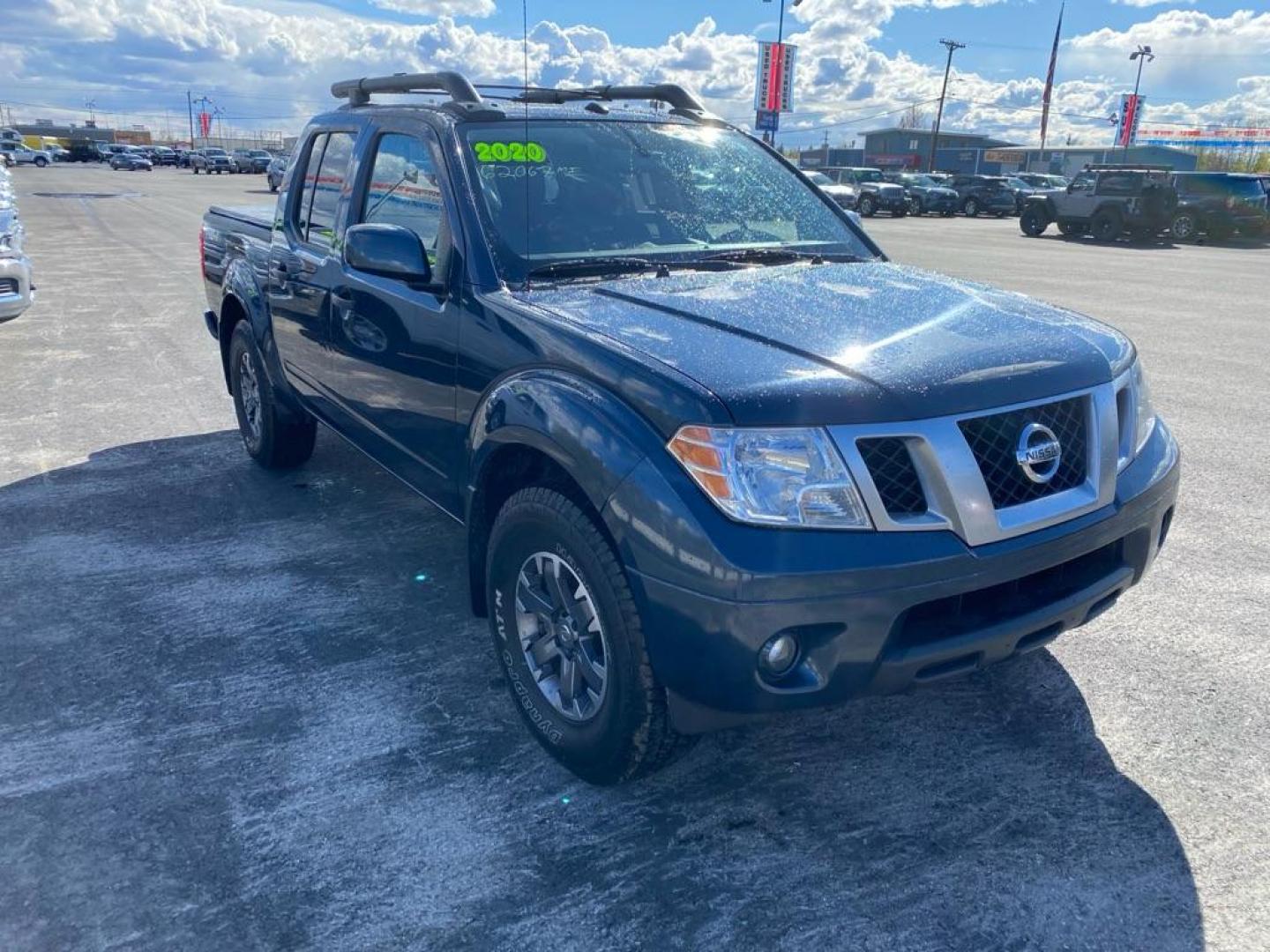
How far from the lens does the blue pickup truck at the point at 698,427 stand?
7.55 feet

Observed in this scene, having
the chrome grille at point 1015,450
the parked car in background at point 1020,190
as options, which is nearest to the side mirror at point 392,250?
the chrome grille at point 1015,450

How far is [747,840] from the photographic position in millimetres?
2645

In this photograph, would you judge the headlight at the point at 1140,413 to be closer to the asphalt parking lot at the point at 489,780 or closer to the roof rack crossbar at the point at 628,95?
the asphalt parking lot at the point at 489,780

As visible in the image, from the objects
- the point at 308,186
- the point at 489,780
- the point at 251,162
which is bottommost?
the point at 251,162

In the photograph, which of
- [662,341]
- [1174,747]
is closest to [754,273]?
[662,341]

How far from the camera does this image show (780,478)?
2305mm

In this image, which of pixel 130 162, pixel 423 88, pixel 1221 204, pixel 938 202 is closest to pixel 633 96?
pixel 423 88

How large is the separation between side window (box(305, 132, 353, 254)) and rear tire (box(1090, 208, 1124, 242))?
24.2 metres

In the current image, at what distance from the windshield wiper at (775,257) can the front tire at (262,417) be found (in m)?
2.47

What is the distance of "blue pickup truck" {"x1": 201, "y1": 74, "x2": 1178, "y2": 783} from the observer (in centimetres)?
230

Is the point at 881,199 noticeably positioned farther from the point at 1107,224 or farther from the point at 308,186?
the point at 308,186

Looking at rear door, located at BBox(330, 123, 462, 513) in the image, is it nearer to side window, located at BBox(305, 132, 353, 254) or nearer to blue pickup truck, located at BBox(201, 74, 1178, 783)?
blue pickup truck, located at BBox(201, 74, 1178, 783)

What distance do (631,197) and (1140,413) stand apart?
6.04 feet

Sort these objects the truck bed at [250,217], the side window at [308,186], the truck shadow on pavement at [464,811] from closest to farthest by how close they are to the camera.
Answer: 1. the truck shadow on pavement at [464,811]
2. the side window at [308,186]
3. the truck bed at [250,217]
